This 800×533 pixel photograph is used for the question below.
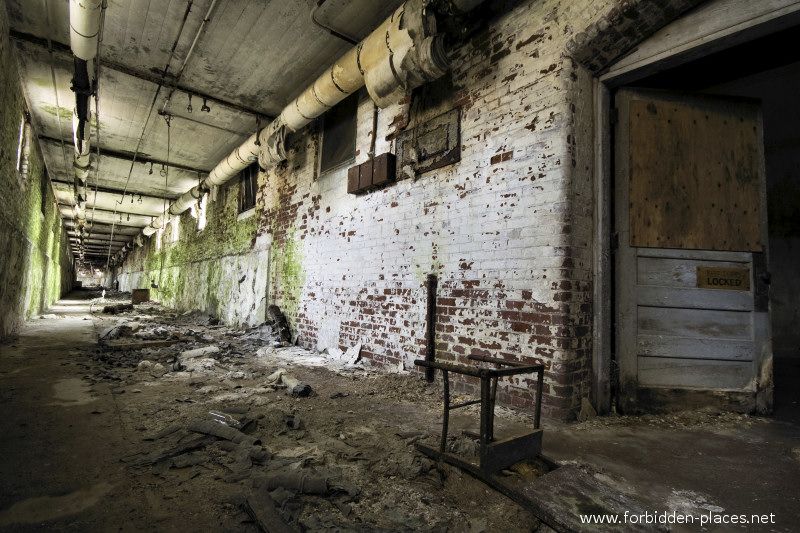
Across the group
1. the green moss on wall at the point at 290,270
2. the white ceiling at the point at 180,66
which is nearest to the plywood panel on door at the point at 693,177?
the white ceiling at the point at 180,66

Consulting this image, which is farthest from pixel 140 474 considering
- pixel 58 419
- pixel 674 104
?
pixel 674 104

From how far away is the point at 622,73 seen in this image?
3.12m

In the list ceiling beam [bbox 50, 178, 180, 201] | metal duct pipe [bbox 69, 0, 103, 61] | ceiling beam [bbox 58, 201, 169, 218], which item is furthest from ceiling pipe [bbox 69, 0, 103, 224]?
ceiling beam [bbox 58, 201, 169, 218]

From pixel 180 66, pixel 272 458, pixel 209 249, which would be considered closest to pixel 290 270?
pixel 180 66

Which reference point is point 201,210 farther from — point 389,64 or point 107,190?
point 389,64

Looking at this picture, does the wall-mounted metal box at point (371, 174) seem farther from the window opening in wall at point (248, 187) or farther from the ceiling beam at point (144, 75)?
the window opening in wall at point (248, 187)

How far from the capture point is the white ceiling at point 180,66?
4.43 metres

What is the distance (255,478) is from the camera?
1.92m

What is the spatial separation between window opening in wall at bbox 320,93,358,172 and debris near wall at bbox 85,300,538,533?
3.12 metres

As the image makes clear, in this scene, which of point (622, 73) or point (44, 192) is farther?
point (44, 192)

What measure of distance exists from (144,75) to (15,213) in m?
3.21

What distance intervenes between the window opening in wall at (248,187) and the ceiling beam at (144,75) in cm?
171

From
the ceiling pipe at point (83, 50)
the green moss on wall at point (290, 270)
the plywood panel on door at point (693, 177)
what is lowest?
the green moss on wall at point (290, 270)

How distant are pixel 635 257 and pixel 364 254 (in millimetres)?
3032
